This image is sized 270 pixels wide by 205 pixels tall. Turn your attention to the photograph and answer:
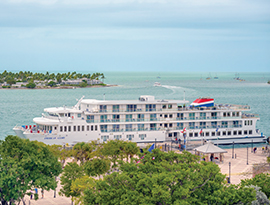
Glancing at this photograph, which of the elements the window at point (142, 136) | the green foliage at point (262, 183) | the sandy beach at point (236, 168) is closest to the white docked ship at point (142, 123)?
the window at point (142, 136)

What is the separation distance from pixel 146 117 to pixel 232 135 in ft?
47.0

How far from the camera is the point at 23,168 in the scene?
29656 millimetres

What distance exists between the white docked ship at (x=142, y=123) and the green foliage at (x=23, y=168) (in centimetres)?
2374

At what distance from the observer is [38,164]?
1185 inches

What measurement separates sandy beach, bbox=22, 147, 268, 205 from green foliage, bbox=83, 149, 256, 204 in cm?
839

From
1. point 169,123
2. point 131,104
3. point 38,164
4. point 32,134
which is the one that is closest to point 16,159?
point 38,164

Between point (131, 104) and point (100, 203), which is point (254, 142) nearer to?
point (131, 104)

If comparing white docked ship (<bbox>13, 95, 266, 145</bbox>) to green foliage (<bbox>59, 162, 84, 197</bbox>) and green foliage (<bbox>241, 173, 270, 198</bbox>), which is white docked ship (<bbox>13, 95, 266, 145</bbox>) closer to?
green foliage (<bbox>59, 162, 84, 197</bbox>)

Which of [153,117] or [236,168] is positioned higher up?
[153,117]

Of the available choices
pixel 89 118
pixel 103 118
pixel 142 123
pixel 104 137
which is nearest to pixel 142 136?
pixel 142 123

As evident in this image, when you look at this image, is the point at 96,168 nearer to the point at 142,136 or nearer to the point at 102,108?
the point at 102,108

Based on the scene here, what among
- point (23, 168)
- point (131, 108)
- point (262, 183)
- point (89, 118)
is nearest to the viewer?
point (262, 183)

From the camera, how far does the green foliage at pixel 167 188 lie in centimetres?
2492

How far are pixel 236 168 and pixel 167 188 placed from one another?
23407mm
